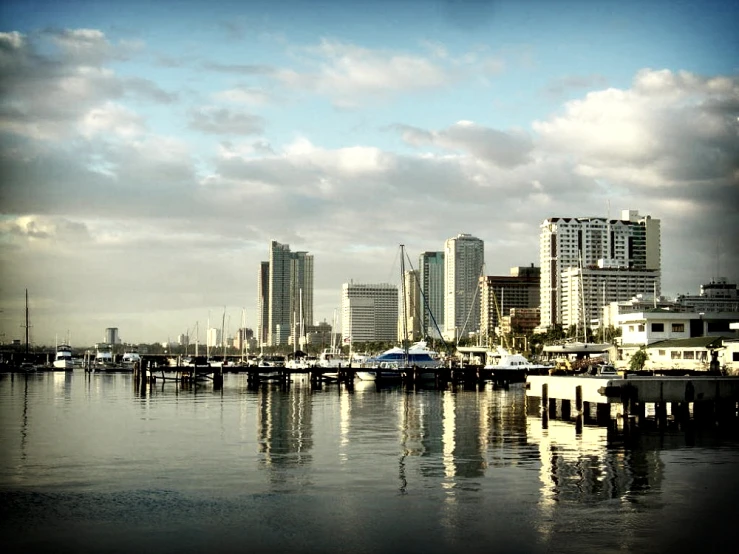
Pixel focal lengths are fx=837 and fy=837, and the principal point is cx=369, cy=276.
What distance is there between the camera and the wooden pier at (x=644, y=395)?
184 feet

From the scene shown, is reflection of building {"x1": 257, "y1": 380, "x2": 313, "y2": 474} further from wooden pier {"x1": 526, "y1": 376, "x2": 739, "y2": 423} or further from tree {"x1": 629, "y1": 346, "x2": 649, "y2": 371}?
tree {"x1": 629, "y1": 346, "x2": 649, "y2": 371}

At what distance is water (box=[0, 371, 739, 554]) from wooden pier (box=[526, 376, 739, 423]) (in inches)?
95.1

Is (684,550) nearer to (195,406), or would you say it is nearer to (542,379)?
(542,379)

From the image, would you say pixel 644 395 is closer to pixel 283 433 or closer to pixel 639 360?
pixel 283 433

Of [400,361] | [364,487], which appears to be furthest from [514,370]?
[364,487]

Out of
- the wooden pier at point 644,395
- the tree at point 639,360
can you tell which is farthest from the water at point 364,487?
the tree at point 639,360

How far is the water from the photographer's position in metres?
27.0

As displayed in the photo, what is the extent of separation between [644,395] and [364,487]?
2854cm

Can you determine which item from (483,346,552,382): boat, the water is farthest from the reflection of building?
(483,346,552,382): boat

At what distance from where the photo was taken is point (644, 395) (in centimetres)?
5666

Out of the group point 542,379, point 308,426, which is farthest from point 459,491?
point 542,379

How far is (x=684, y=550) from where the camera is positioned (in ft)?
83.7

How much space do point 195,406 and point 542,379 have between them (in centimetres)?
3447

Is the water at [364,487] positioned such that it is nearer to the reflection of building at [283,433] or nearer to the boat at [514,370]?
the reflection of building at [283,433]
